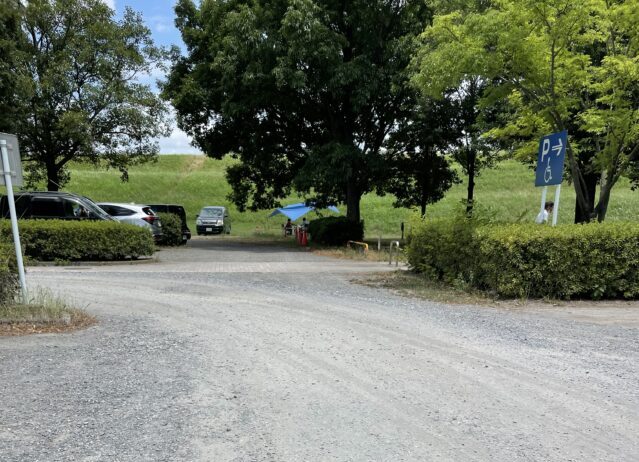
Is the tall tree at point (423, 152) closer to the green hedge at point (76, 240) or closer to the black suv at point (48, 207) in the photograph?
the green hedge at point (76, 240)

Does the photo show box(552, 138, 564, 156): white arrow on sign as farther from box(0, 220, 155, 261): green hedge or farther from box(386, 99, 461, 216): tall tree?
box(0, 220, 155, 261): green hedge

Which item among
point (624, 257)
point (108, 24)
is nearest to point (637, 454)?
point (624, 257)

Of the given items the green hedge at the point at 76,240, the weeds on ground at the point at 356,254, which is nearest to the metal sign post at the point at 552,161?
the weeds on ground at the point at 356,254

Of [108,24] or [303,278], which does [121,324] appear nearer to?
[303,278]

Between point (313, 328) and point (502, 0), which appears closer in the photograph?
point (313, 328)

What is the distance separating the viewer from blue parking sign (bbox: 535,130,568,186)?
10099 millimetres

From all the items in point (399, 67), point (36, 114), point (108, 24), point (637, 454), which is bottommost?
point (637, 454)

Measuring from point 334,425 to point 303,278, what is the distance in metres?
8.61

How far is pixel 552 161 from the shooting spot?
10414 mm

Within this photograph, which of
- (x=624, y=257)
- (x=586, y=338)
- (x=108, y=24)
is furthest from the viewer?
(x=108, y=24)

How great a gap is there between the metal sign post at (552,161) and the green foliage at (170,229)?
15.6 meters

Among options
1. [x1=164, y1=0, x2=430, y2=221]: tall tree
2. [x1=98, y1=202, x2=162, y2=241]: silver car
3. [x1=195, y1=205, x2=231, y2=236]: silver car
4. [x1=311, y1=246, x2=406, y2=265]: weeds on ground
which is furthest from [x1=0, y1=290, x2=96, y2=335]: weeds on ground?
[x1=195, y1=205, x2=231, y2=236]: silver car

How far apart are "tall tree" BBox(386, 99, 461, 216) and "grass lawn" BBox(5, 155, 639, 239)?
11.9 meters

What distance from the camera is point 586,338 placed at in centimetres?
691
